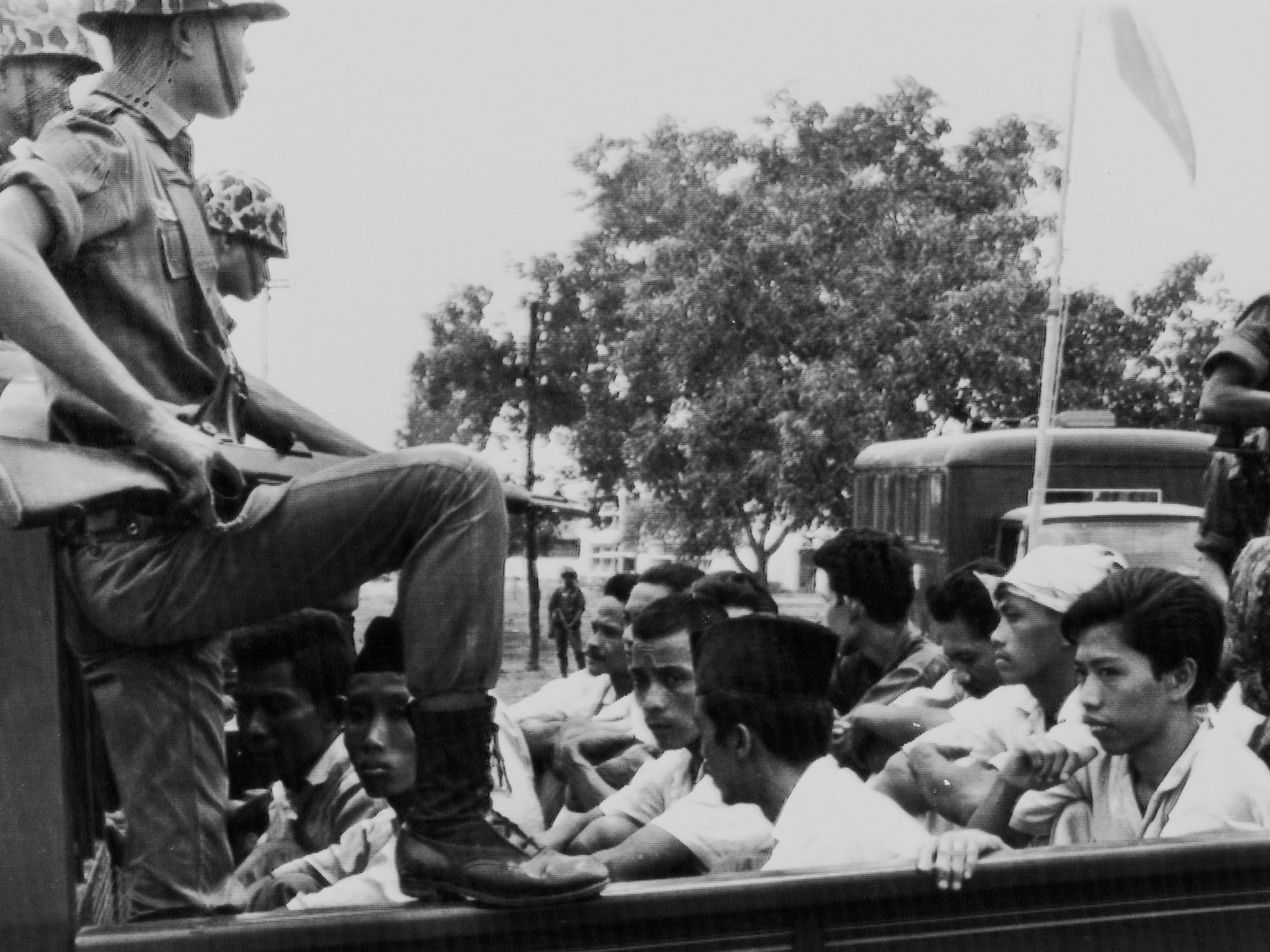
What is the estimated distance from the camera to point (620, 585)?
17.5 feet

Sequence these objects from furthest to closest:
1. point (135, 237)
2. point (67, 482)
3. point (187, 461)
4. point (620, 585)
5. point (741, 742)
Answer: point (620, 585), point (741, 742), point (135, 237), point (187, 461), point (67, 482)

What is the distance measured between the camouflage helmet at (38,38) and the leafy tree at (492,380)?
5.51m

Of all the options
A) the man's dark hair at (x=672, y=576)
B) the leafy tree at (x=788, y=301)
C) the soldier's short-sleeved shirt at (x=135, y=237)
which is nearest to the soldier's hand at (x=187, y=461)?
the soldier's short-sleeved shirt at (x=135, y=237)

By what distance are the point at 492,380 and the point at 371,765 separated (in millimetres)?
8452

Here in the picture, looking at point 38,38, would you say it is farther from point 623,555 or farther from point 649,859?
point 623,555

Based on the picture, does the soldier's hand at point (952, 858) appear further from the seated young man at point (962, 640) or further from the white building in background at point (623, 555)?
the white building in background at point (623, 555)

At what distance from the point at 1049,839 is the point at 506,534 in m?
1.09

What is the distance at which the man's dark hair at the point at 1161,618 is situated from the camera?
2.73 meters

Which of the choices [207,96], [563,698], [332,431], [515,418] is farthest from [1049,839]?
[515,418]

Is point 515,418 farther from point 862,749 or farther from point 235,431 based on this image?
point 235,431

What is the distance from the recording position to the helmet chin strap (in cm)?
231

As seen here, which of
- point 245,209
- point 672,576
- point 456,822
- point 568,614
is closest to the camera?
point 456,822

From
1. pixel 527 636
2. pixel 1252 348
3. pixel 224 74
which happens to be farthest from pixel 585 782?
pixel 527 636

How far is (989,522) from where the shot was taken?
1367 cm
